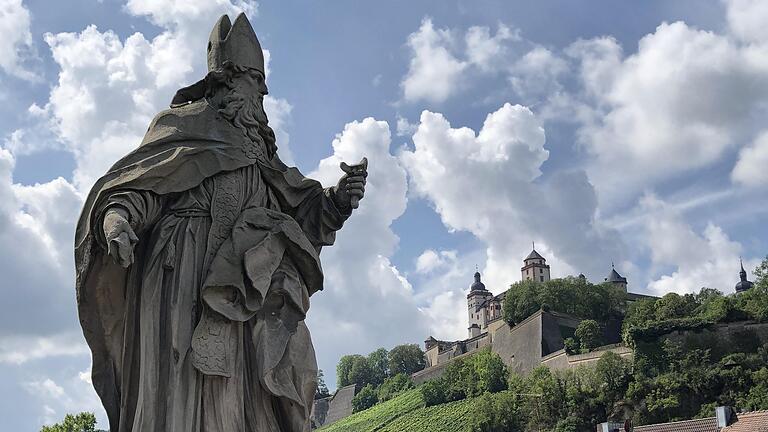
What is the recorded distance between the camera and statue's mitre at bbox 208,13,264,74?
6.14 m

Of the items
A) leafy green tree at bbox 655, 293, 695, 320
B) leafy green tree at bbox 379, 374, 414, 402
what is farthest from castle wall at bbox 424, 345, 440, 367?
leafy green tree at bbox 655, 293, 695, 320

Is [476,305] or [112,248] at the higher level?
[476,305]

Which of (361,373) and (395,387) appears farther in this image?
(361,373)

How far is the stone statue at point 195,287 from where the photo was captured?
5379mm

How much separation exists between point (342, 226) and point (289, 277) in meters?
0.69

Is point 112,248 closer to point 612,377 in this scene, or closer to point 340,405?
point 612,377

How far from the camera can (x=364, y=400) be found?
366 ft

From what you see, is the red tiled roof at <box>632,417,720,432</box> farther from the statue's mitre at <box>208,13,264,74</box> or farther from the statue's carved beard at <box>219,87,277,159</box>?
the statue's mitre at <box>208,13,264,74</box>

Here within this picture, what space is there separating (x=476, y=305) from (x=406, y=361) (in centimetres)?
2413

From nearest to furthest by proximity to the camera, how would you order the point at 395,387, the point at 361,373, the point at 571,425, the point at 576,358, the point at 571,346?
1. the point at 571,425
2. the point at 576,358
3. the point at 571,346
4. the point at 395,387
5. the point at 361,373

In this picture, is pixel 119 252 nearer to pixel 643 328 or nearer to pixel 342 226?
pixel 342 226

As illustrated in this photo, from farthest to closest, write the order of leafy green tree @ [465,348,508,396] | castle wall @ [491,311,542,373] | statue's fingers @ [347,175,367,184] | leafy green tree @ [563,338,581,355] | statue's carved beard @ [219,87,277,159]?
leafy green tree @ [465,348,508,396]
castle wall @ [491,311,542,373]
leafy green tree @ [563,338,581,355]
statue's fingers @ [347,175,367,184]
statue's carved beard @ [219,87,277,159]

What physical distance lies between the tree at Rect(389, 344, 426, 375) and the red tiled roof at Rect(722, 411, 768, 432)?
8238 centimetres

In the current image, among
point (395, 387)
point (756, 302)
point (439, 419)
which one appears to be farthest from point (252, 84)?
point (395, 387)
